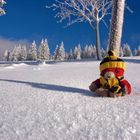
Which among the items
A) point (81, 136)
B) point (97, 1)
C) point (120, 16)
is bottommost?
point (81, 136)

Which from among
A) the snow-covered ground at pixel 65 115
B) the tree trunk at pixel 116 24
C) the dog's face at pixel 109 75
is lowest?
the snow-covered ground at pixel 65 115

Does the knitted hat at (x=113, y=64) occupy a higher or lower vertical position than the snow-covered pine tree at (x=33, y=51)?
lower

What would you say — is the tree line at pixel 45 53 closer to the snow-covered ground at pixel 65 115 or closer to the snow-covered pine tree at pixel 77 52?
the snow-covered pine tree at pixel 77 52

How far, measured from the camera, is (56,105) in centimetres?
Result: 484

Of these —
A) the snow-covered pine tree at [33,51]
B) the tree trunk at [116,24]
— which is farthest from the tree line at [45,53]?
the tree trunk at [116,24]

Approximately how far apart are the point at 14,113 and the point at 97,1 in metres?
20.5

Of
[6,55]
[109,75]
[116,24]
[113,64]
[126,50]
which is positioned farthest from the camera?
[126,50]

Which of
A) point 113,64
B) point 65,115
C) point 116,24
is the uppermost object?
point 116,24

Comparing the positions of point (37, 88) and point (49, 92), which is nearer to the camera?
point (49, 92)

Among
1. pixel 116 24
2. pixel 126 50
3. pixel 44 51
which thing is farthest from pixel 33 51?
pixel 116 24

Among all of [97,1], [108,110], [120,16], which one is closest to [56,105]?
[108,110]

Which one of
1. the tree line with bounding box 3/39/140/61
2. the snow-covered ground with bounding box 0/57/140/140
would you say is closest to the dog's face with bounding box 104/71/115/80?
the snow-covered ground with bounding box 0/57/140/140

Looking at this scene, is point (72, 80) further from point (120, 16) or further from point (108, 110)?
point (108, 110)

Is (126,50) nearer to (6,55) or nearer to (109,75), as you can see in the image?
(6,55)
